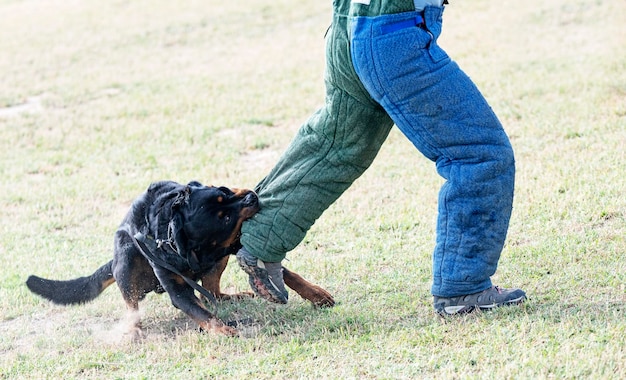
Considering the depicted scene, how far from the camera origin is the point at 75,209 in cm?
738

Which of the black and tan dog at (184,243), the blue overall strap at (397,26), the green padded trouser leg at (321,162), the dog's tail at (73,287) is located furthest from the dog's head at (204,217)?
the blue overall strap at (397,26)

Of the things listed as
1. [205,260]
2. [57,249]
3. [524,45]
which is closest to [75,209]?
[57,249]

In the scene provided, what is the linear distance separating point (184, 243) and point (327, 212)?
2.00 m

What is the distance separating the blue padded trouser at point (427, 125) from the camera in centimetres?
395

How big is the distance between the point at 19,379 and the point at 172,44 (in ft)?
33.2

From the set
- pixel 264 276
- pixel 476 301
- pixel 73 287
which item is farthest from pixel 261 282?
pixel 73 287

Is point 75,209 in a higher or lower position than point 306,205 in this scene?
lower

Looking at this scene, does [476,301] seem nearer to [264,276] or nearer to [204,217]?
[264,276]

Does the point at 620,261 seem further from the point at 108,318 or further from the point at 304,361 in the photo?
the point at 108,318

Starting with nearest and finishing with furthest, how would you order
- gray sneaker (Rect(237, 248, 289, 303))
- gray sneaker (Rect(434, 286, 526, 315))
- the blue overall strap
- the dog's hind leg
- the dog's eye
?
1. the blue overall strap
2. gray sneaker (Rect(434, 286, 526, 315))
3. gray sneaker (Rect(237, 248, 289, 303))
4. the dog's eye
5. the dog's hind leg

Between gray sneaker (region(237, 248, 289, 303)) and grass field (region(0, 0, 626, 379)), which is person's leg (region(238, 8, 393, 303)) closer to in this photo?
gray sneaker (region(237, 248, 289, 303))

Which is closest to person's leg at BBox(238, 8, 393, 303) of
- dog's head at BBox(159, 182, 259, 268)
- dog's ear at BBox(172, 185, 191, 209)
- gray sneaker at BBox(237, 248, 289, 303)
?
gray sneaker at BBox(237, 248, 289, 303)

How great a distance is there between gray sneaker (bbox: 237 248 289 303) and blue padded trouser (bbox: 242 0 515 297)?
554 mm

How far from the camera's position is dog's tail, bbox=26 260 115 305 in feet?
17.0
